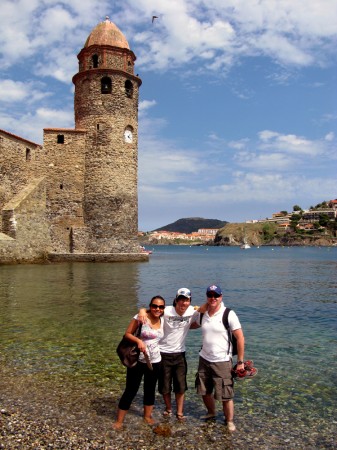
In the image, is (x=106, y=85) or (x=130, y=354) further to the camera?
(x=106, y=85)

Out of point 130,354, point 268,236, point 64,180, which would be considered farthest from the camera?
point 268,236

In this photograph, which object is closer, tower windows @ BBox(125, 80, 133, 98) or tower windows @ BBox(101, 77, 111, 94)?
tower windows @ BBox(101, 77, 111, 94)

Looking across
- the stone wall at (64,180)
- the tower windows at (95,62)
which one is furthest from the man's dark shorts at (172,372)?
the tower windows at (95,62)

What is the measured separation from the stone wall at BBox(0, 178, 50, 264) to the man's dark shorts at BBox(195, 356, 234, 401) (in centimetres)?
1891

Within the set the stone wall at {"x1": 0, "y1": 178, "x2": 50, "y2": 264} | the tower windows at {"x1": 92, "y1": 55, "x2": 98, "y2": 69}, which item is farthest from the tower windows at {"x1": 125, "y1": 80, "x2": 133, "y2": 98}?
the stone wall at {"x1": 0, "y1": 178, "x2": 50, "y2": 264}

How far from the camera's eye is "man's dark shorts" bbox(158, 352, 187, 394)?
4418 millimetres

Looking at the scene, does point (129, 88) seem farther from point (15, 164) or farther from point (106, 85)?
point (15, 164)

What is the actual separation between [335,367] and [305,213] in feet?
545

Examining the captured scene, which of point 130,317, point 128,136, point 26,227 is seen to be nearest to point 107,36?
point 128,136

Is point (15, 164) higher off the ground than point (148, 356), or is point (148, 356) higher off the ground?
point (15, 164)

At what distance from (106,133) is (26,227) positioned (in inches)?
289

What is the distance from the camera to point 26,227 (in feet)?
76.4

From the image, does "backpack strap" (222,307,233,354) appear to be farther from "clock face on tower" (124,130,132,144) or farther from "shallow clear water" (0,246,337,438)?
"clock face on tower" (124,130,132,144)

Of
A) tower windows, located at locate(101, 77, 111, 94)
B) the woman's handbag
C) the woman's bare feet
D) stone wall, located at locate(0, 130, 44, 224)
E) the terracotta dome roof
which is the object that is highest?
the terracotta dome roof
